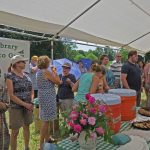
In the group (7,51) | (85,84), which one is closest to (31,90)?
(7,51)

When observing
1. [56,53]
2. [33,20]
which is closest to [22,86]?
[33,20]

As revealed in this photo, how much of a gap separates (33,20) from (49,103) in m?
0.95

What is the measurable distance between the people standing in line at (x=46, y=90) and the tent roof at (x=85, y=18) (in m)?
0.48

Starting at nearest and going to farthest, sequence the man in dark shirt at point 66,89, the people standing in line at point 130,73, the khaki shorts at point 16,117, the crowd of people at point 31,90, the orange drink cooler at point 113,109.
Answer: the orange drink cooler at point 113,109 < the crowd of people at point 31,90 < the khaki shorts at point 16,117 < the man in dark shirt at point 66,89 < the people standing in line at point 130,73

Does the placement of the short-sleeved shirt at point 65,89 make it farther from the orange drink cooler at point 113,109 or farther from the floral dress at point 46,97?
the orange drink cooler at point 113,109

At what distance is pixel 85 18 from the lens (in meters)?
3.69

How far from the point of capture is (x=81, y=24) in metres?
3.82

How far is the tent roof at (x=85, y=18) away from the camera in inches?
112

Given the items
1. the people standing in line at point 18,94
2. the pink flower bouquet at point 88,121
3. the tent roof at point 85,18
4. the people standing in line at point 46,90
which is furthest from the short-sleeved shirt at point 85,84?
the pink flower bouquet at point 88,121

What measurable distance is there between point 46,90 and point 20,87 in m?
0.34

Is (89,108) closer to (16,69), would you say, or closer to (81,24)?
(16,69)

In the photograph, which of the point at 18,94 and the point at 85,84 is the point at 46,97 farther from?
the point at 85,84

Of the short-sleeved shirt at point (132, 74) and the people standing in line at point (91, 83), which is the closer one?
the people standing in line at point (91, 83)

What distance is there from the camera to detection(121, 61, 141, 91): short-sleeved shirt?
4103 millimetres
